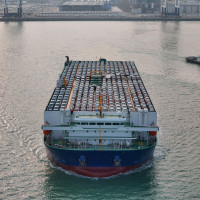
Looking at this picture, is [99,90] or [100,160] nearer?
[100,160]

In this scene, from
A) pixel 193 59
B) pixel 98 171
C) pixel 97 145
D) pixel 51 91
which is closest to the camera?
pixel 98 171

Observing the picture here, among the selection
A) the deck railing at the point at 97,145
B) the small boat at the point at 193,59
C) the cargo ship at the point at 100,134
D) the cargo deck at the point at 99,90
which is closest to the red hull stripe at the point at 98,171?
the cargo ship at the point at 100,134

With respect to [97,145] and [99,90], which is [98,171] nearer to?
[97,145]

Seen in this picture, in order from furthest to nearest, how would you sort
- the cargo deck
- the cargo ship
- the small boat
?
the small boat
the cargo deck
the cargo ship

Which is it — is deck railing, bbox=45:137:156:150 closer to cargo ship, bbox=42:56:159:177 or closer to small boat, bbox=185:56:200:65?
cargo ship, bbox=42:56:159:177

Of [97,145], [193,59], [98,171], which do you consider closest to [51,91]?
[97,145]

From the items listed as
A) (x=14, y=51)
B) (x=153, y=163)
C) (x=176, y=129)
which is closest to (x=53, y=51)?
(x=14, y=51)

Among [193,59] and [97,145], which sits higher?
[193,59]

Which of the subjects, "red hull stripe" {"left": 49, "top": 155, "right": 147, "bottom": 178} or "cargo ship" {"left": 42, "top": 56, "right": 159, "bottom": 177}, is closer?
"cargo ship" {"left": 42, "top": 56, "right": 159, "bottom": 177}

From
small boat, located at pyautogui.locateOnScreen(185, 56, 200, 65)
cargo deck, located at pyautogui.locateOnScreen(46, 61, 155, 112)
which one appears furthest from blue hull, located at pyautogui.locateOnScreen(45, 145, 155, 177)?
small boat, located at pyautogui.locateOnScreen(185, 56, 200, 65)

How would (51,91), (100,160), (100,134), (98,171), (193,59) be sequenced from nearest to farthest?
(100,160), (98,171), (100,134), (51,91), (193,59)
